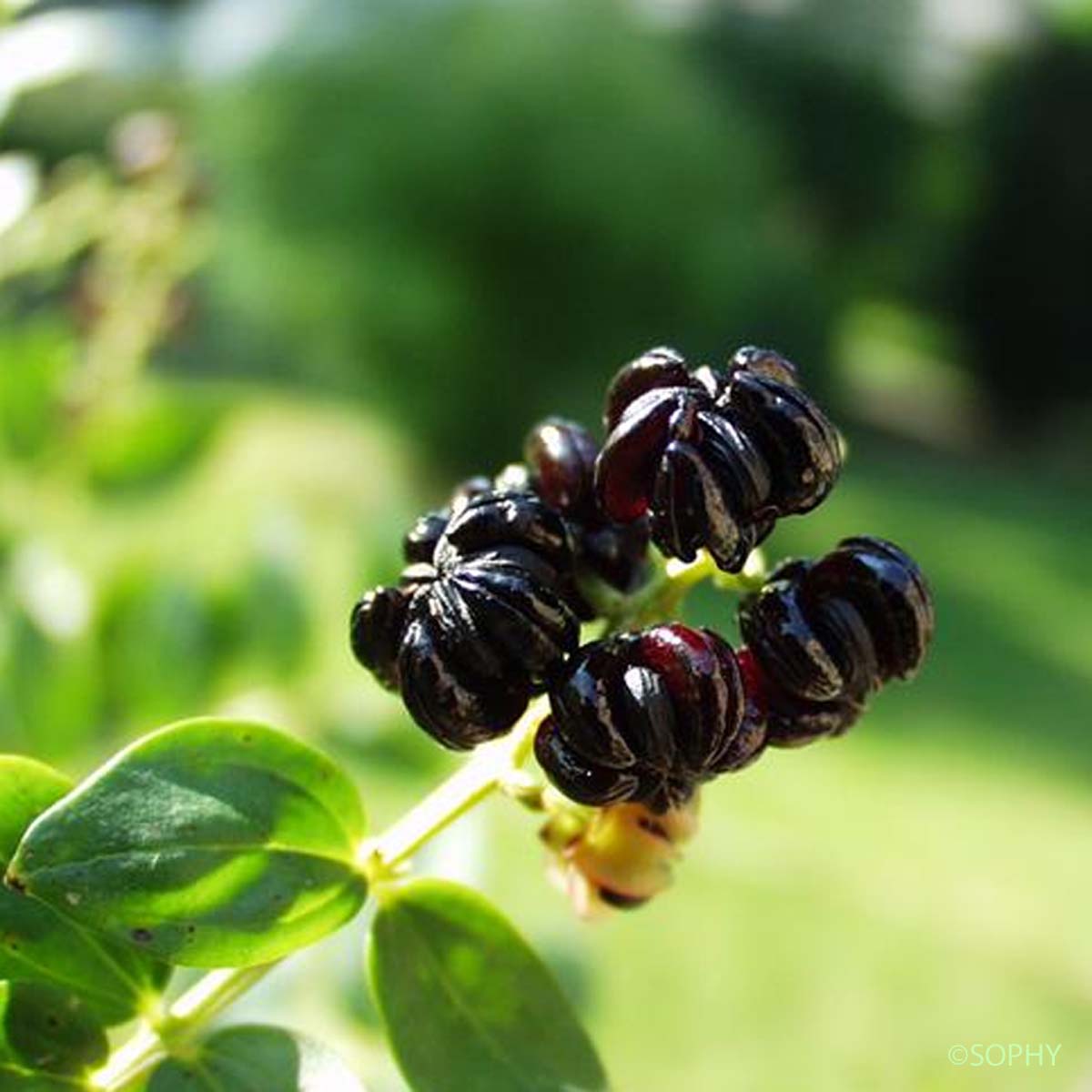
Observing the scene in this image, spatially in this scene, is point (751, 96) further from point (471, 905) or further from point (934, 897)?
point (471, 905)

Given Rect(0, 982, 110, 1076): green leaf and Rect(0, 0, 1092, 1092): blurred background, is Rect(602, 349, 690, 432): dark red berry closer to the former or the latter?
Rect(0, 982, 110, 1076): green leaf

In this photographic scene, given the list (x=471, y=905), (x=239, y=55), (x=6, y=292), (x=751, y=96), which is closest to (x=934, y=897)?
(x=6, y=292)

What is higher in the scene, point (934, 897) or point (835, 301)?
point (934, 897)

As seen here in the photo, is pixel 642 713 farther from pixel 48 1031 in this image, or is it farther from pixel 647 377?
pixel 48 1031

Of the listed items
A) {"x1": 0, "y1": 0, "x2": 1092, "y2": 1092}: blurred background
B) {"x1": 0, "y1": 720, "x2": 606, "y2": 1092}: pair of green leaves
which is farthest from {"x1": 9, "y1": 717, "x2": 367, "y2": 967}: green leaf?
{"x1": 0, "y1": 0, "x2": 1092, "y2": 1092}: blurred background

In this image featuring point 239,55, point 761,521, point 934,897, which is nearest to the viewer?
point 761,521

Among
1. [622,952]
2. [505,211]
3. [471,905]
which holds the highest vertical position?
[471,905]
